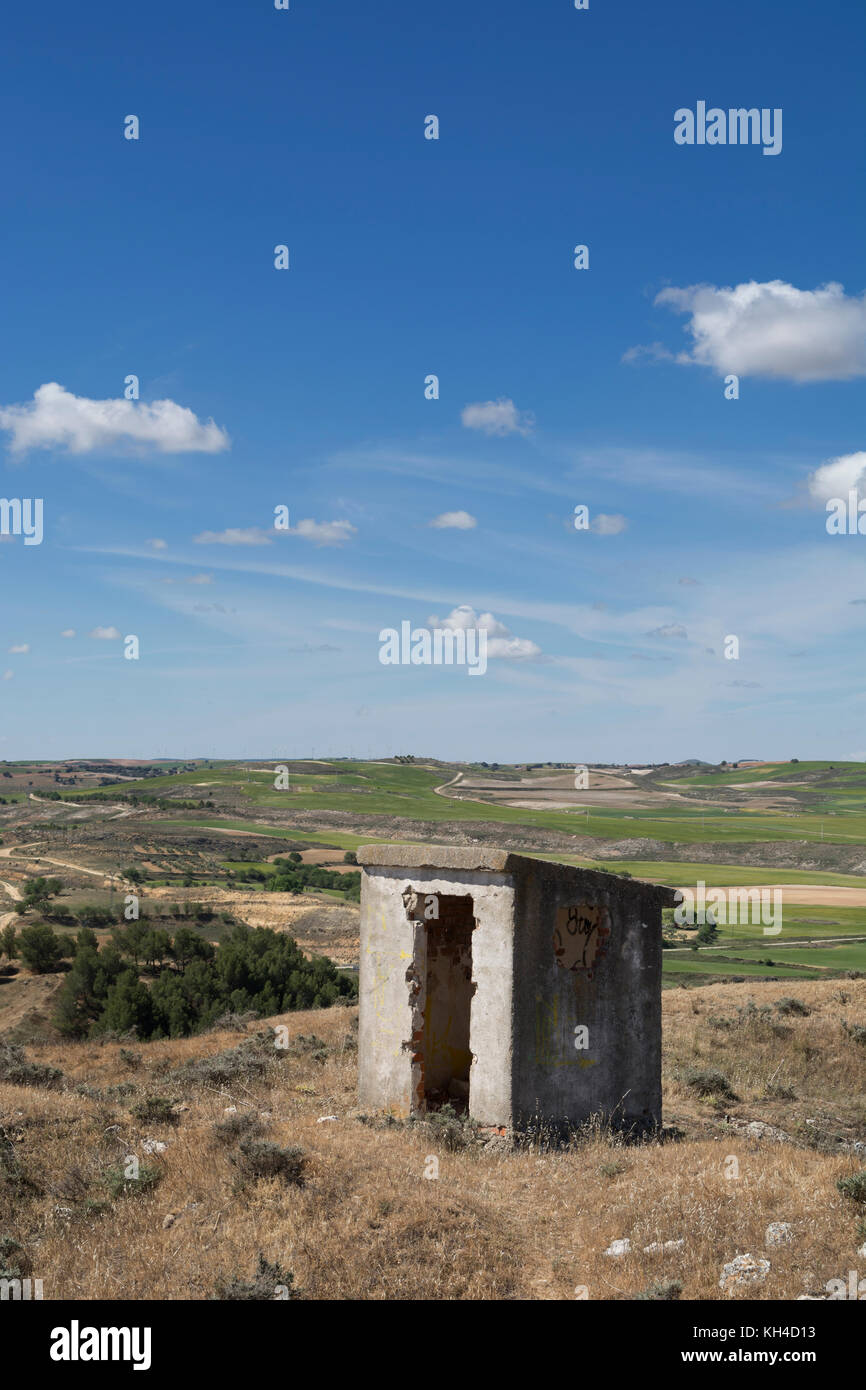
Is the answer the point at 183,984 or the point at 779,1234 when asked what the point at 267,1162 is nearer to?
the point at 779,1234

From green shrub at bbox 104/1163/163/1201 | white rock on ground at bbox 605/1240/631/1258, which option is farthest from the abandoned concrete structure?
green shrub at bbox 104/1163/163/1201

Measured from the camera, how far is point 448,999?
42.8 ft

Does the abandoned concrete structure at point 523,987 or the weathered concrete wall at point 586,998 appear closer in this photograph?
the abandoned concrete structure at point 523,987

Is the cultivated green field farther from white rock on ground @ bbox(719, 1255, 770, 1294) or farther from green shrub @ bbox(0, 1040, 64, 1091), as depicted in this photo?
white rock on ground @ bbox(719, 1255, 770, 1294)

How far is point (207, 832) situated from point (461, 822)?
2477 cm

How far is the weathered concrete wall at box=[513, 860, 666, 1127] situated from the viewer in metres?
10.5

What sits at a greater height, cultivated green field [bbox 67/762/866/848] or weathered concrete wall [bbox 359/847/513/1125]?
weathered concrete wall [bbox 359/847/513/1125]

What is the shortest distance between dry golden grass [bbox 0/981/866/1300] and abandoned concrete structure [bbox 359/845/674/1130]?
66 cm

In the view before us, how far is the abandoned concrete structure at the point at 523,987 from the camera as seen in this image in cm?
1036

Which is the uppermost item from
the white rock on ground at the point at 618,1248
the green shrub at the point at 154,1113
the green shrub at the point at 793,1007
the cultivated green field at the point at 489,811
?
the white rock on ground at the point at 618,1248

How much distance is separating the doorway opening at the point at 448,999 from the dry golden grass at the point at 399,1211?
1353 mm

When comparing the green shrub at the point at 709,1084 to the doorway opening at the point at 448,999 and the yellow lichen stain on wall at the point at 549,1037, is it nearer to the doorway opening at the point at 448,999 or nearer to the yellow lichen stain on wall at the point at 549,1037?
the doorway opening at the point at 448,999

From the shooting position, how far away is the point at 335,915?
158ft

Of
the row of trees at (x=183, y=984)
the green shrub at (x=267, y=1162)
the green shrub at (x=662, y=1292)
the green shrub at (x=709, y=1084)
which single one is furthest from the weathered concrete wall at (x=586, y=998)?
the row of trees at (x=183, y=984)
